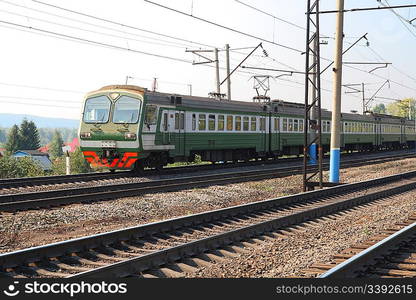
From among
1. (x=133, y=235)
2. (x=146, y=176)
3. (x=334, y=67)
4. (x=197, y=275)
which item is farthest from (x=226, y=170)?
(x=197, y=275)

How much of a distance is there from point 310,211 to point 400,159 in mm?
27505

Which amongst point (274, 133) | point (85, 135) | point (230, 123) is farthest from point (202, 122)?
point (274, 133)

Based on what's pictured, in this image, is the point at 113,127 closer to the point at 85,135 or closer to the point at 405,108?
the point at 85,135

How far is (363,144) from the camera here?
145 ft

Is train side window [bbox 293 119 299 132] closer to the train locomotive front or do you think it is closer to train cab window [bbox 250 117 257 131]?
train cab window [bbox 250 117 257 131]

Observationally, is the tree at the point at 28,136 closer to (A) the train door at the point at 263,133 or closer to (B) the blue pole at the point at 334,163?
(A) the train door at the point at 263,133

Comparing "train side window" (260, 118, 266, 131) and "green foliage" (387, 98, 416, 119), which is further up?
"green foliage" (387, 98, 416, 119)

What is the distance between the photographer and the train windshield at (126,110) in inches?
758

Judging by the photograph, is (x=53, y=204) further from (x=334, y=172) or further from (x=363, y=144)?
(x=363, y=144)

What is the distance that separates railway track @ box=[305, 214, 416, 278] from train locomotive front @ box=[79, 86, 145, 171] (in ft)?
39.1

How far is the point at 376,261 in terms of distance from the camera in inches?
280

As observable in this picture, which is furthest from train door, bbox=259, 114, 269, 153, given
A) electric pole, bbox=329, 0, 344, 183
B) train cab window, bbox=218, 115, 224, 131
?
electric pole, bbox=329, 0, 344, 183

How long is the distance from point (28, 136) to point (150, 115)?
127 m

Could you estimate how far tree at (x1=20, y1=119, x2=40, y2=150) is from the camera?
13691cm
